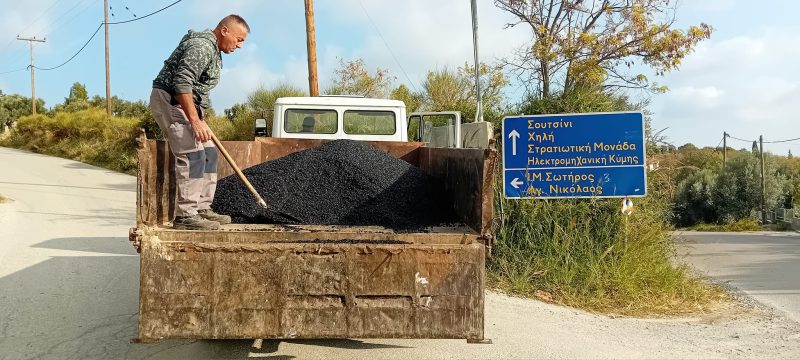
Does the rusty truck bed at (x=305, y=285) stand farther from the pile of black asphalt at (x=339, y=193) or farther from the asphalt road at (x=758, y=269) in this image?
the asphalt road at (x=758, y=269)

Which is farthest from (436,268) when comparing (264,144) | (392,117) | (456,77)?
(456,77)

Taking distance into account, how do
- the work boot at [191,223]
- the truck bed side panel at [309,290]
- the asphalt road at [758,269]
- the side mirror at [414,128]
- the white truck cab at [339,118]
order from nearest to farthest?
the truck bed side panel at [309,290] → the work boot at [191,223] → the asphalt road at [758,269] → the white truck cab at [339,118] → the side mirror at [414,128]

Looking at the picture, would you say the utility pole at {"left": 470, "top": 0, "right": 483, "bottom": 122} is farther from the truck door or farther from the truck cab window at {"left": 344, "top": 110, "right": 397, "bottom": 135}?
the truck cab window at {"left": 344, "top": 110, "right": 397, "bottom": 135}

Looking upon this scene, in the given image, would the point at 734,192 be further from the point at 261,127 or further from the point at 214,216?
the point at 214,216

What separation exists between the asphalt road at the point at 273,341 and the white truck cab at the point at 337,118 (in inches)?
103

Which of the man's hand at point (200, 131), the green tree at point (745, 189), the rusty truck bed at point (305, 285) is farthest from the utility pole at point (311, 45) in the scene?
the green tree at point (745, 189)

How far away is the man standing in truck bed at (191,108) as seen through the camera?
4488 millimetres

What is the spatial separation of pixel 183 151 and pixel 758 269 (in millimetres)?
10779

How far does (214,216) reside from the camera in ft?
15.6

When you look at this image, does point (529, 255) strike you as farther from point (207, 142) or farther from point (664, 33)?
point (664, 33)

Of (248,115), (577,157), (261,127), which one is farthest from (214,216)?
(248,115)

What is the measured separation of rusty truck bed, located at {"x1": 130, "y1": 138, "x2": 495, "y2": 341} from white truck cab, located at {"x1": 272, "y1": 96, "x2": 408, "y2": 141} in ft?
16.8

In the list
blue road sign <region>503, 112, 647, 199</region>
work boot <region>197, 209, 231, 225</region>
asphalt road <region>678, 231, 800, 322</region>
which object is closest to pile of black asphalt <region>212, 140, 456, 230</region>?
work boot <region>197, 209, 231, 225</region>

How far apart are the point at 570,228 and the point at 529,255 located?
563mm
